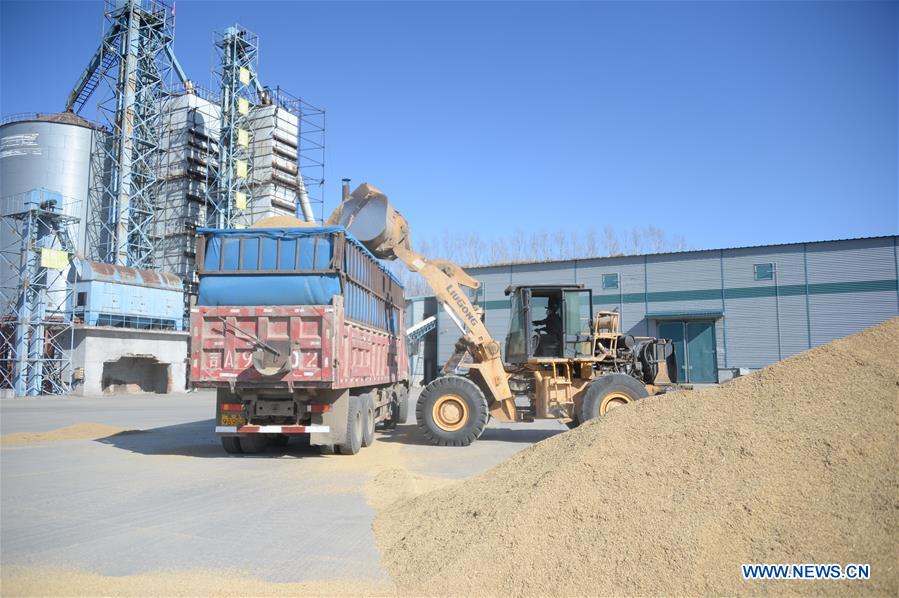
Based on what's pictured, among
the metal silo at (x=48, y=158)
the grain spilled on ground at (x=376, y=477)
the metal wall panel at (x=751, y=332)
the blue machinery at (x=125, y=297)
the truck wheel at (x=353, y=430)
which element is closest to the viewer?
the grain spilled on ground at (x=376, y=477)

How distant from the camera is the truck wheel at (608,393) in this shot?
11.6 metres

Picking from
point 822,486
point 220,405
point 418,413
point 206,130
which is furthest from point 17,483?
point 206,130

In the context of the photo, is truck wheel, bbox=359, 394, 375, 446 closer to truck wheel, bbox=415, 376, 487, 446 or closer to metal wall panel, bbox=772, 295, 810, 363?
truck wheel, bbox=415, 376, 487, 446

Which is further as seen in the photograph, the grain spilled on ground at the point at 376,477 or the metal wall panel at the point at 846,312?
the metal wall panel at the point at 846,312

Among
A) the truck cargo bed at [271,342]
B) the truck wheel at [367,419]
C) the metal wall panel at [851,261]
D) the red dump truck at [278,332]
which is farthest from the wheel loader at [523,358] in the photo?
the metal wall panel at [851,261]

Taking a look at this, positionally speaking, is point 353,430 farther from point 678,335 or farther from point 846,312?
point 846,312

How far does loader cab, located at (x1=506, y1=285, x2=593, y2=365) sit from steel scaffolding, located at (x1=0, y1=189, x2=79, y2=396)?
2755 cm

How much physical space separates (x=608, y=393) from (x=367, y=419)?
4.73m

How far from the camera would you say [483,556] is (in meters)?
4.37

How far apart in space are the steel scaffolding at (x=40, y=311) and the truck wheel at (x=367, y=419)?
25659 millimetres

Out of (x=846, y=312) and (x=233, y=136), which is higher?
(x=233, y=136)

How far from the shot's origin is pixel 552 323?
41.6 feet
